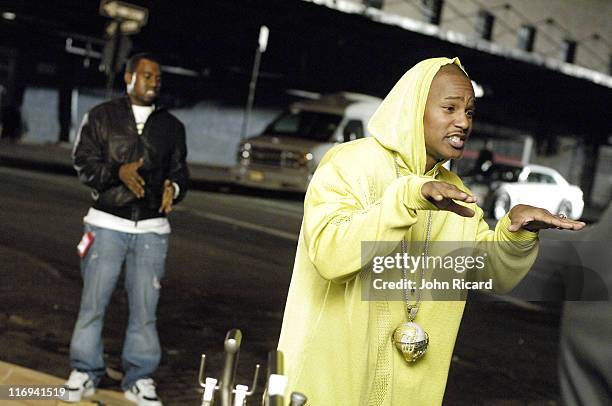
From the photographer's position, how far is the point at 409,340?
241 cm

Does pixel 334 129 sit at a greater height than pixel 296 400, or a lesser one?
greater

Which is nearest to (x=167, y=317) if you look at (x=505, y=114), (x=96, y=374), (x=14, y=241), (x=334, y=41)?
(x=96, y=374)

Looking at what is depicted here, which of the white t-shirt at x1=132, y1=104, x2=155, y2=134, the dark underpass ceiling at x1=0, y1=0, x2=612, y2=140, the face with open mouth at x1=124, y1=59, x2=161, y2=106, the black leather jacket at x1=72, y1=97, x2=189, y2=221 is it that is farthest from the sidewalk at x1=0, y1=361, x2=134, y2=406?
the dark underpass ceiling at x1=0, y1=0, x2=612, y2=140

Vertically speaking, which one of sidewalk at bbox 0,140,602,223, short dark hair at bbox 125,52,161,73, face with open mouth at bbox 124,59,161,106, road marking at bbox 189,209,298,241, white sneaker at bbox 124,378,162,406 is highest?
short dark hair at bbox 125,52,161,73

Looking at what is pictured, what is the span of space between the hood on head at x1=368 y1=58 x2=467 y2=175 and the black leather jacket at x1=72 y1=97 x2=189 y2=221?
2.91m

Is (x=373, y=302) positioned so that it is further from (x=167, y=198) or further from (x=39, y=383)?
(x=39, y=383)

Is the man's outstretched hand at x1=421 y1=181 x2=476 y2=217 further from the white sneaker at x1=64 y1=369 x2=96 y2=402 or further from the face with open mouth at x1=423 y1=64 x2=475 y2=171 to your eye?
the white sneaker at x1=64 y1=369 x2=96 y2=402

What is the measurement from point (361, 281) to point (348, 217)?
8.5 inches

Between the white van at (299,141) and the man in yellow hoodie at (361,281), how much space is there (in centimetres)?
1777

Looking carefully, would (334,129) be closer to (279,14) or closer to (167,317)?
(279,14)

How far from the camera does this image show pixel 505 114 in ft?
120

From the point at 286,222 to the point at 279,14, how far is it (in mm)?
14130

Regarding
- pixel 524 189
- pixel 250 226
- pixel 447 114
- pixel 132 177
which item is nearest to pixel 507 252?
pixel 447 114

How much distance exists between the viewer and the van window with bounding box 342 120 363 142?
2148 cm
